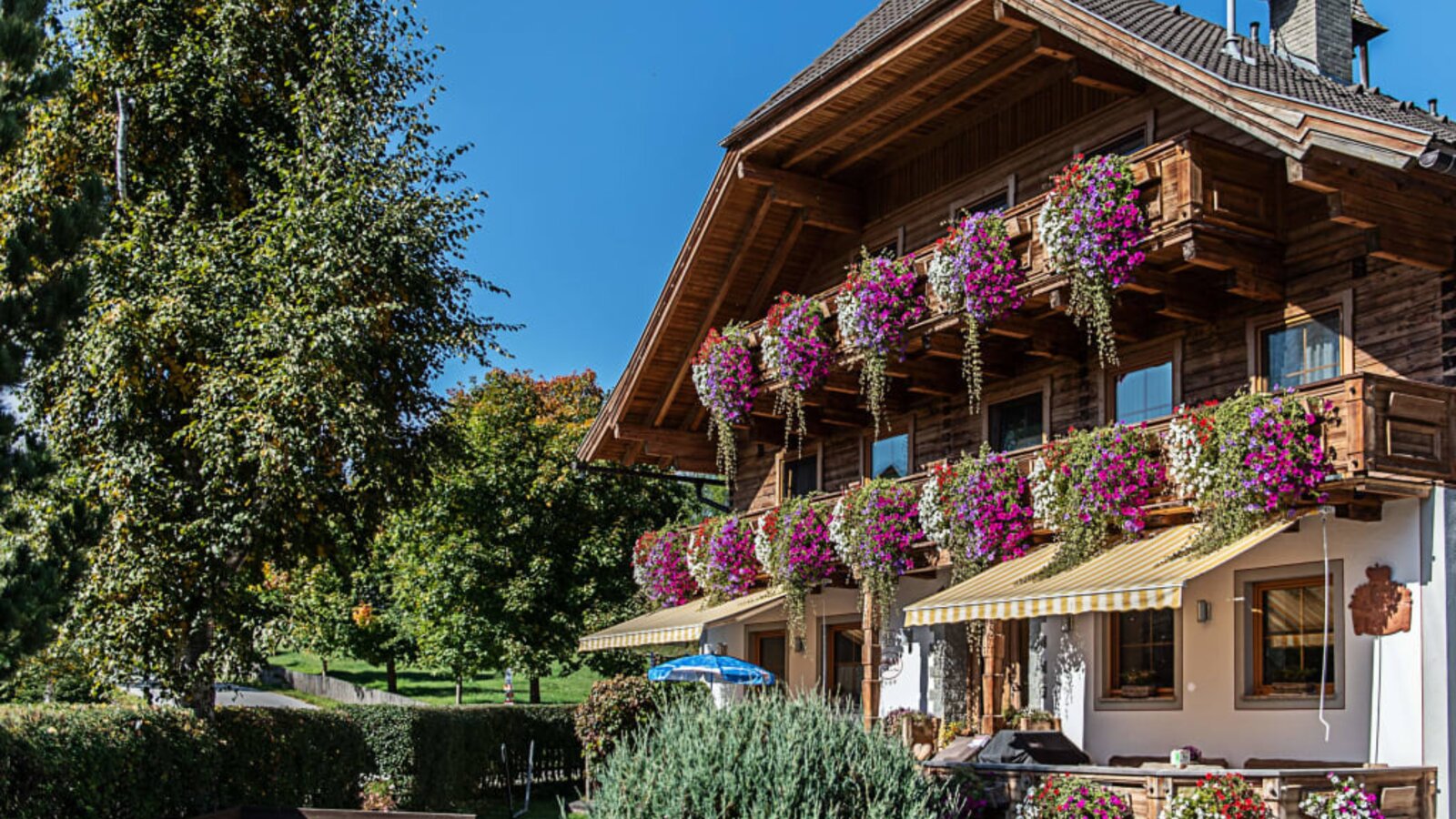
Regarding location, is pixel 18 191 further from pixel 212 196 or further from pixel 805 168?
pixel 805 168

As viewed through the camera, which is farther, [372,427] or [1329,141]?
[372,427]

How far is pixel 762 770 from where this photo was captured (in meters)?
9.13

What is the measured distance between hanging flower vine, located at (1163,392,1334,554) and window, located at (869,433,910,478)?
7407mm

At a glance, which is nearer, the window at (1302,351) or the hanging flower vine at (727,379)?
the window at (1302,351)

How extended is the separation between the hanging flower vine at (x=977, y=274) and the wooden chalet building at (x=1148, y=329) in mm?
228

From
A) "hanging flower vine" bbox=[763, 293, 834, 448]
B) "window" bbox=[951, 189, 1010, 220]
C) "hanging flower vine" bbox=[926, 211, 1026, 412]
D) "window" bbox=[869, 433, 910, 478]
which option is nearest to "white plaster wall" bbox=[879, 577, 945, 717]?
"window" bbox=[869, 433, 910, 478]

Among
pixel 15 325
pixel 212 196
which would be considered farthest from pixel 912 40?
pixel 15 325

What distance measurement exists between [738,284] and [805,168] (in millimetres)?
2512

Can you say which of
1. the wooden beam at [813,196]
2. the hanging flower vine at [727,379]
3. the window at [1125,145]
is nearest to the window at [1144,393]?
the window at [1125,145]

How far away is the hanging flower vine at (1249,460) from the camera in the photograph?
12.9 meters

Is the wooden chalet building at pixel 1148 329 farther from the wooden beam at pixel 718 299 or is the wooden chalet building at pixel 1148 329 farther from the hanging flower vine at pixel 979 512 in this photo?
the hanging flower vine at pixel 979 512

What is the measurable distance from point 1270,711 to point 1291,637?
Result: 780 millimetres

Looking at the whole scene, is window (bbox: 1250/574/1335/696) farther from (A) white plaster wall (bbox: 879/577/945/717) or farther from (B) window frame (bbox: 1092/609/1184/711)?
(A) white plaster wall (bbox: 879/577/945/717)

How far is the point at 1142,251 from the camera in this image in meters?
14.6
